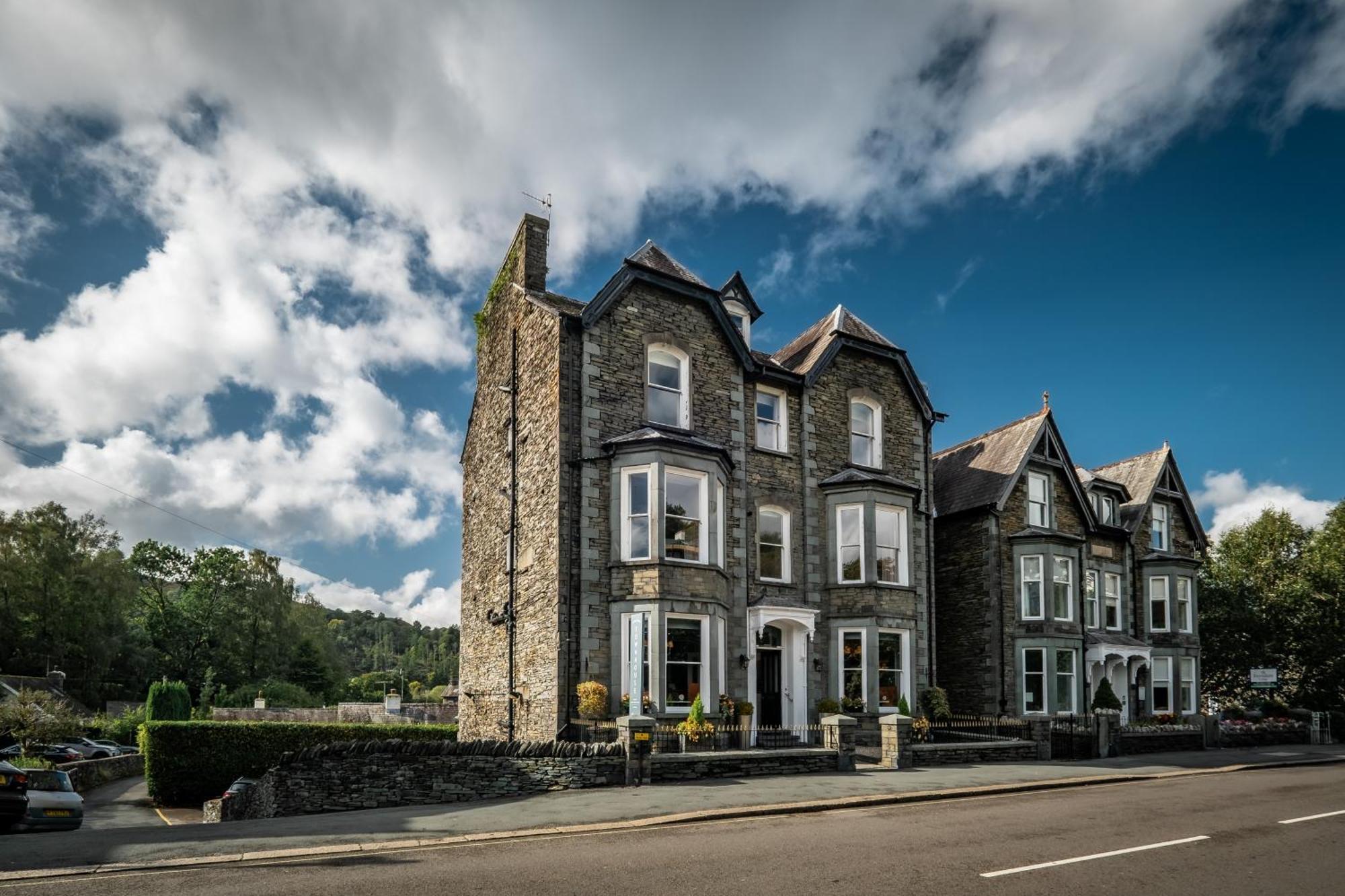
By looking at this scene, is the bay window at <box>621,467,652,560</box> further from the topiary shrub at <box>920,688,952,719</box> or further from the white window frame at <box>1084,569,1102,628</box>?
the white window frame at <box>1084,569,1102,628</box>

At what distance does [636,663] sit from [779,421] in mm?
8886

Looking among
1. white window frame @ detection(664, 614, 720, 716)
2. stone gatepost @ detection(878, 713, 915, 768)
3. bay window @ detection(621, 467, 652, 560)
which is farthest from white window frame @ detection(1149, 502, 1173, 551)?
bay window @ detection(621, 467, 652, 560)

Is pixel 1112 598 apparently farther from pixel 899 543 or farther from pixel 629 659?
pixel 629 659

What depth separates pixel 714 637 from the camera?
22.4 m

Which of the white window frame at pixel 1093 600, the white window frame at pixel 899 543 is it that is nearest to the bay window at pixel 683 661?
the white window frame at pixel 899 543

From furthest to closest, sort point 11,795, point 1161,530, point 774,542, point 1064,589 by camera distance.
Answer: point 1161,530 → point 1064,589 → point 774,542 → point 11,795

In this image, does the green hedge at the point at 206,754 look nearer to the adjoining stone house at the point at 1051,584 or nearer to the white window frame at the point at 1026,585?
the adjoining stone house at the point at 1051,584

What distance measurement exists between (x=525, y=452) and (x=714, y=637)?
277 inches

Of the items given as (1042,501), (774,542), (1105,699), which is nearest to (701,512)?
(774,542)

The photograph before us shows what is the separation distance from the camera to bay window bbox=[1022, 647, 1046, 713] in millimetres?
30156

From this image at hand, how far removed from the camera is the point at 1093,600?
34.4 meters

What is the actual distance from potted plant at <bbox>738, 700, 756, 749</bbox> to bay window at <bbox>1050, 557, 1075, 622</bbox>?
1413 centimetres

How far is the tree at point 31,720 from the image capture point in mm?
32500

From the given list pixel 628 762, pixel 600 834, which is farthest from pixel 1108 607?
pixel 600 834
